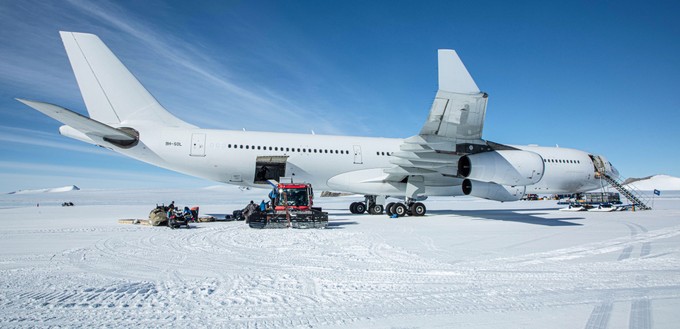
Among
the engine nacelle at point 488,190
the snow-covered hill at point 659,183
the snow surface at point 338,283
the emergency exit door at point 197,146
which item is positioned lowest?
the snow surface at point 338,283

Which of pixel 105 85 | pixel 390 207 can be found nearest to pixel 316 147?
pixel 390 207

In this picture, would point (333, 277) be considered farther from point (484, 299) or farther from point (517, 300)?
point (517, 300)

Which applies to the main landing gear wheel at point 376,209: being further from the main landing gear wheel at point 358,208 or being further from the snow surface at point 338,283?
the snow surface at point 338,283

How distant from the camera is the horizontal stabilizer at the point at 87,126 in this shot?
10.2 meters

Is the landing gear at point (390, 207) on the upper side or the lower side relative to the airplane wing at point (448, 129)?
lower

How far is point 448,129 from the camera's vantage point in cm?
1255

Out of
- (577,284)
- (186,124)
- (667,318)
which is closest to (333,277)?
(577,284)

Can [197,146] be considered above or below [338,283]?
above

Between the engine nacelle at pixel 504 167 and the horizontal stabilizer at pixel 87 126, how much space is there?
→ 11.7 meters

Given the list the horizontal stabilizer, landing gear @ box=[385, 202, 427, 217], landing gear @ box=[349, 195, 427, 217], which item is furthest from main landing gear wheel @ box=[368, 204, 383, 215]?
the horizontal stabilizer

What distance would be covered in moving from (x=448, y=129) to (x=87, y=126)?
11479mm

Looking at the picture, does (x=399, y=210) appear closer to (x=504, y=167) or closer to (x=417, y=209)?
(x=417, y=209)

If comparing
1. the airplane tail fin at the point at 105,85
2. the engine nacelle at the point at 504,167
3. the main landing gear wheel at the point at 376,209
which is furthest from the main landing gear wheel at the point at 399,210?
the airplane tail fin at the point at 105,85

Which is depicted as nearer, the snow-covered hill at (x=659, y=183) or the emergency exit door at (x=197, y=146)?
the emergency exit door at (x=197, y=146)
